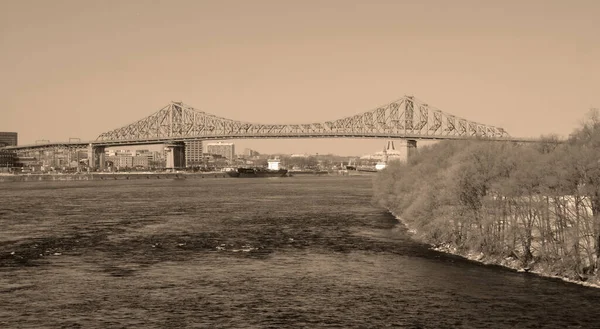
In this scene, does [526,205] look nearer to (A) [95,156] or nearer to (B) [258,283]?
(B) [258,283]

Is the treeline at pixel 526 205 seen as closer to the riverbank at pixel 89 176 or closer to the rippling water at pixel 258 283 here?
the rippling water at pixel 258 283

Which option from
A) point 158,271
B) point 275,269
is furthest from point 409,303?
point 158,271

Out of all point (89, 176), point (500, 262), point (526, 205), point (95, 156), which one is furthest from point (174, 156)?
point (526, 205)

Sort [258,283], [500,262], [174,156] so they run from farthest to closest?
1. [174,156]
2. [500,262]
3. [258,283]

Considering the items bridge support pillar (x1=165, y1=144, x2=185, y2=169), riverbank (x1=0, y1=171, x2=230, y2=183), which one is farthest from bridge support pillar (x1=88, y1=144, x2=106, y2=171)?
bridge support pillar (x1=165, y1=144, x2=185, y2=169)

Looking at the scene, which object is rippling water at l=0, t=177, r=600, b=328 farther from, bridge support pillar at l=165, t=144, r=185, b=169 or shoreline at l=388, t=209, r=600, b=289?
bridge support pillar at l=165, t=144, r=185, b=169

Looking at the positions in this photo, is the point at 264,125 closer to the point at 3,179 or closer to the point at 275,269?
the point at 3,179
